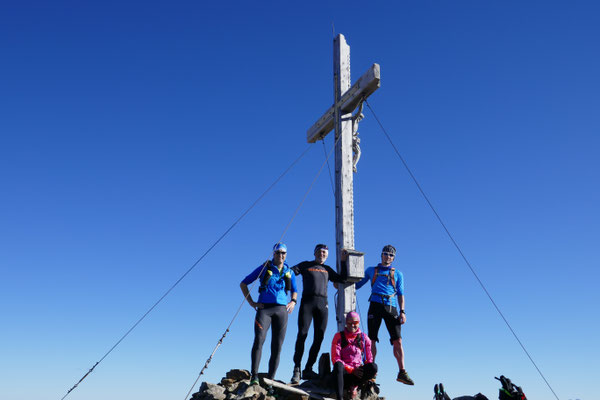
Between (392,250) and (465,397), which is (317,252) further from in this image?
(465,397)

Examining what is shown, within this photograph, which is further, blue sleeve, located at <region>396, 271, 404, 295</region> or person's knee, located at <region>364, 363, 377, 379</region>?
blue sleeve, located at <region>396, 271, 404, 295</region>

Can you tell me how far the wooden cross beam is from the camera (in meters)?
10.2

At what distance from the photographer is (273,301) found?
28.8 feet

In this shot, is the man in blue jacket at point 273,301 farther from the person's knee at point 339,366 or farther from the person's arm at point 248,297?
the person's knee at point 339,366

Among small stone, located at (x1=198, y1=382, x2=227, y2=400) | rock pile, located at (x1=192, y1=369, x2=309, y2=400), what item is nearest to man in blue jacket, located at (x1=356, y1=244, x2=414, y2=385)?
rock pile, located at (x1=192, y1=369, x2=309, y2=400)

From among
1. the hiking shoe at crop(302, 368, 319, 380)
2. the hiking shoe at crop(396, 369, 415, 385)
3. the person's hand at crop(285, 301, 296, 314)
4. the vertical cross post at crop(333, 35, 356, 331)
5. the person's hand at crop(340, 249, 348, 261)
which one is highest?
the vertical cross post at crop(333, 35, 356, 331)

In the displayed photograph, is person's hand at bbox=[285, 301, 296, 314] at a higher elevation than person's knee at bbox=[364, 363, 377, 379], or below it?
higher

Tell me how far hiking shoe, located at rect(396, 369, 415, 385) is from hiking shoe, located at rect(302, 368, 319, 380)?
140cm

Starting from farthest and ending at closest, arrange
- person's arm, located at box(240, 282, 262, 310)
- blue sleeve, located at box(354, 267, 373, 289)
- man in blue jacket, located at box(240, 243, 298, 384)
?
blue sleeve, located at box(354, 267, 373, 289), person's arm, located at box(240, 282, 262, 310), man in blue jacket, located at box(240, 243, 298, 384)

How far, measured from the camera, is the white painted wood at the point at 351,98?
10.7m

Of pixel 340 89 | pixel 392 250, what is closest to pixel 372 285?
pixel 392 250

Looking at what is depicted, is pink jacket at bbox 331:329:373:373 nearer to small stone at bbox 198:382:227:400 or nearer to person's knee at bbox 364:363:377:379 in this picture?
person's knee at bbox 364:363:377:379

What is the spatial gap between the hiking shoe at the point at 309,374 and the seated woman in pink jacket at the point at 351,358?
2.82ft

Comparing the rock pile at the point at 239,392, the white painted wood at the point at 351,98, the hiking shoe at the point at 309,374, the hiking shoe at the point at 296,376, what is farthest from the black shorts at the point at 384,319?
the white painted wood at the point at 351,98
